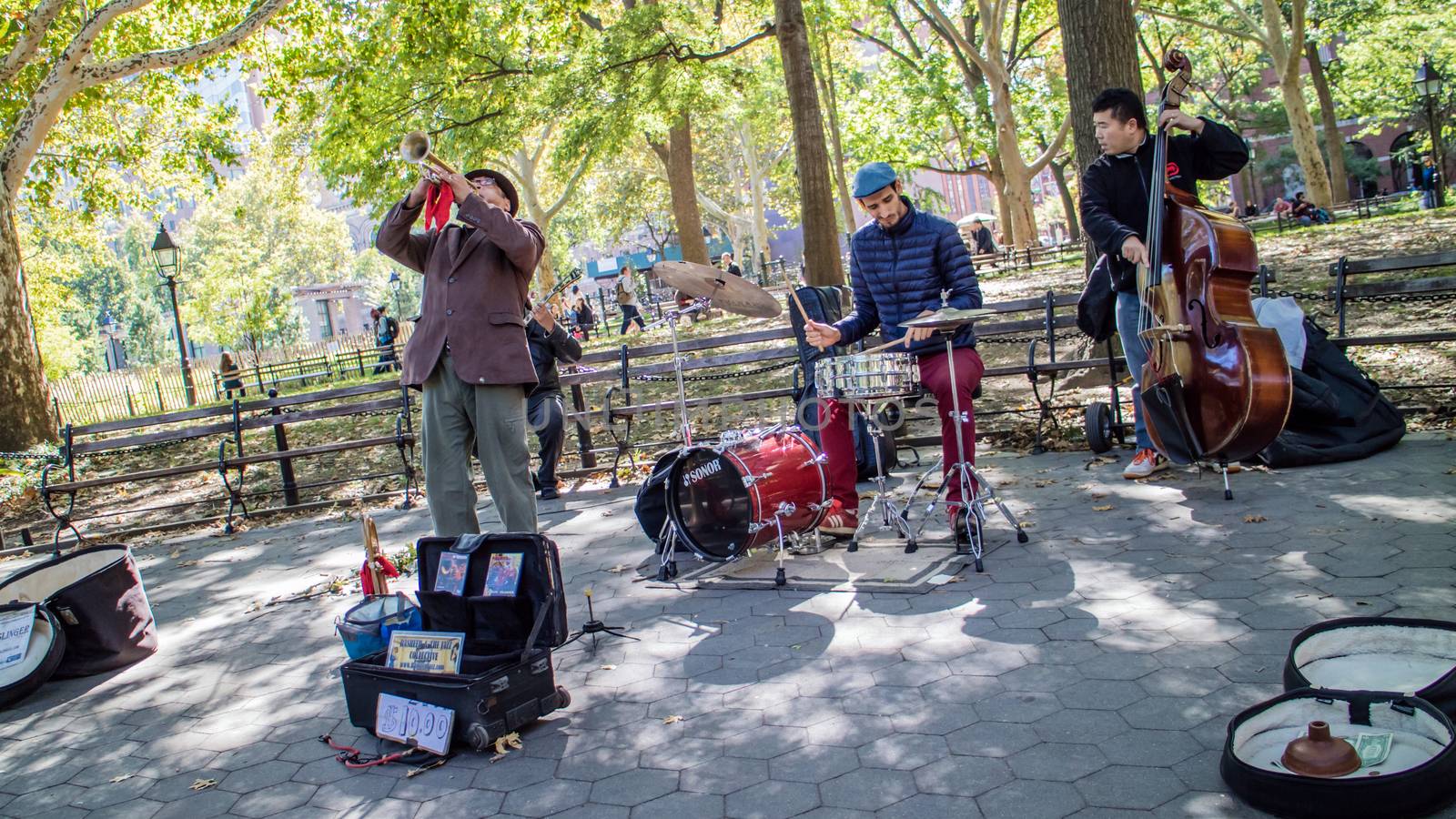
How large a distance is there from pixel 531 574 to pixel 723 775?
1.15 meters

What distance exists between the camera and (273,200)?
49.9 meters

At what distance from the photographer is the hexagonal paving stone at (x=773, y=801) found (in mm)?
3162

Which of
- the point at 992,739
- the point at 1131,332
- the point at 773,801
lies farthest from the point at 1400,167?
the point at 773,801

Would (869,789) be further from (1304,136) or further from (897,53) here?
(897,53)

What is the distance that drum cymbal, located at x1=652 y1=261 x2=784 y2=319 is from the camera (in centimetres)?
543

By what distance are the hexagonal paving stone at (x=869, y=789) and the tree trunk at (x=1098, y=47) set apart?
597 centimetres

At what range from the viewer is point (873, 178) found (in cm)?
557

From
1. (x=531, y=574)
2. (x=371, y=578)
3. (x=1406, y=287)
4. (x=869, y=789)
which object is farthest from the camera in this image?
(x=1406, y=287)

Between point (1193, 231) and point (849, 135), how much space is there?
3010 centimetres

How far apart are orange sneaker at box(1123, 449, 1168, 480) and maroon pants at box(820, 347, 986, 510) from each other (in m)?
1.49

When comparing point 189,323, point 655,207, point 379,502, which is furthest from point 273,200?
point 379,502

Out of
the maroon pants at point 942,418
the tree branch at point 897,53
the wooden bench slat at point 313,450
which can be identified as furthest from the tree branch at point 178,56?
the tree branch at point 897,53

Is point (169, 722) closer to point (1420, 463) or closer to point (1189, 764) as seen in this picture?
point (1189, 764)

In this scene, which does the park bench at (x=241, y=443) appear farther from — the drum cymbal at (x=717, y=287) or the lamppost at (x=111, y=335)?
the lamppost at (x=111, y=335)
